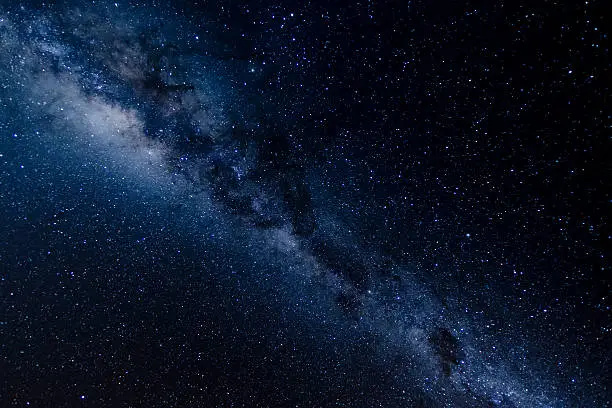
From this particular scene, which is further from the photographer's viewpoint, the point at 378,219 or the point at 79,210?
the point at 79,210

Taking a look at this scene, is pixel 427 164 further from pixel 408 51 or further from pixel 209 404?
pixel 209 404

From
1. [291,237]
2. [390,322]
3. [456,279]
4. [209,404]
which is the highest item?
[456,279]

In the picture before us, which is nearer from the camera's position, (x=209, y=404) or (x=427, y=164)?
(x=427, y=164)

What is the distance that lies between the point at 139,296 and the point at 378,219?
192 centimetres

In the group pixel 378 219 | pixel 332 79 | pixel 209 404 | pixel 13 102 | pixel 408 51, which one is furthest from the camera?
pixel 209 404

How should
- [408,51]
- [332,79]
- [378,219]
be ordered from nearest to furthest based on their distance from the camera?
[408,51], [332,79], [378,219]

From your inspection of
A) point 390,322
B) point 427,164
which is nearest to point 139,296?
point 390,322

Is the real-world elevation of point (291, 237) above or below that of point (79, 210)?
above

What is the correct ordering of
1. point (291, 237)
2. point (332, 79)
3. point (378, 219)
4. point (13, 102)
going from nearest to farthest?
point (332, 79) → point (13, 102) → point (378, 219) → point (291, 237)

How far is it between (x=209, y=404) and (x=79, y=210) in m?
1.90

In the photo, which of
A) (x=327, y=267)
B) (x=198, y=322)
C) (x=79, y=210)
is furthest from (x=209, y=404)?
(x=79, y=210)

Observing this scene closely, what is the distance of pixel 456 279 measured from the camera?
172 centimetres

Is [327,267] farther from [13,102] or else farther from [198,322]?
[13,102]

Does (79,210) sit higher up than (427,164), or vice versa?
(427,164)
